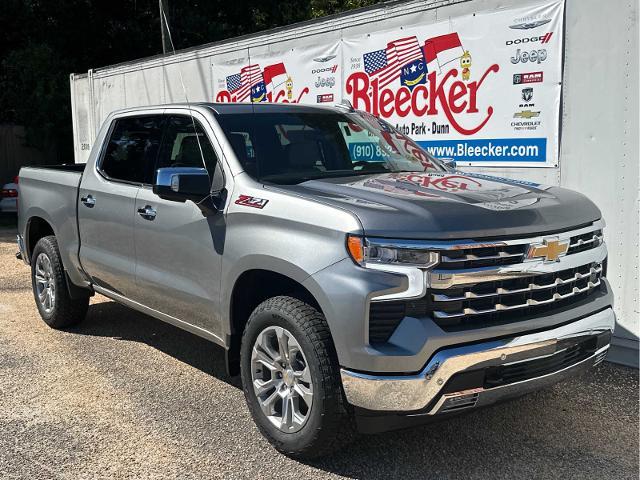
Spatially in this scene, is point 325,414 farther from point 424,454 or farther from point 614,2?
point 614,2

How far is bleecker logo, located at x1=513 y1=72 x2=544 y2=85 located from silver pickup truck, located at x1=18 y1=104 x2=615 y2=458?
1.43m

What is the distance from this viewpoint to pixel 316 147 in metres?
4.51

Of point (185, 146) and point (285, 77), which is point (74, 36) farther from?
point (185, 146)

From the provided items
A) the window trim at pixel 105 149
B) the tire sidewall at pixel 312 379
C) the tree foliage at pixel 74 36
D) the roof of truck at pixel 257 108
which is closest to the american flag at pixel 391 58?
the roof of truck at pixel 257 108

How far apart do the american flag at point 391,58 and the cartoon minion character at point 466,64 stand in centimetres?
51

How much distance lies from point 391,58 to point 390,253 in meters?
4.24

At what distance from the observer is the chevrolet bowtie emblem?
11.0 feet

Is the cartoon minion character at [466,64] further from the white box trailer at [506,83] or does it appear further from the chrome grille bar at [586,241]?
the chrome grille bar at [586,241]

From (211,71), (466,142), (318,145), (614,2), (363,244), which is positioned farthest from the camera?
(211,71)

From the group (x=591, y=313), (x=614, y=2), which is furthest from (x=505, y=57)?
(x=591, y=313)

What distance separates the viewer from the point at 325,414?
3.33 meters

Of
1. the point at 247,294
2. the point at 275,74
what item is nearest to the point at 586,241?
the point at 247,294

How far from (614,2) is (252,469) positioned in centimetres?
416

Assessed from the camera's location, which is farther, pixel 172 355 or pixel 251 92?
pixel 251 92
